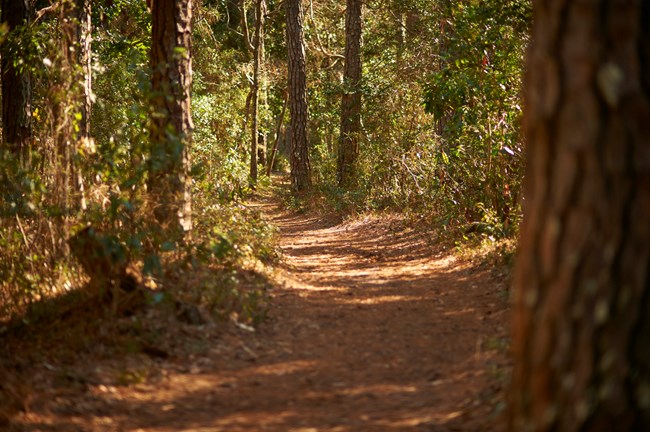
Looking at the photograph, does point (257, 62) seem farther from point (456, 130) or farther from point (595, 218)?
point (595, 218)

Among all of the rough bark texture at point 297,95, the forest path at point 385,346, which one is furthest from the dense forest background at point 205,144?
the forest path at point 385,346

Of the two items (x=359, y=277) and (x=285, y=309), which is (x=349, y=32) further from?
(x=285, y=309)

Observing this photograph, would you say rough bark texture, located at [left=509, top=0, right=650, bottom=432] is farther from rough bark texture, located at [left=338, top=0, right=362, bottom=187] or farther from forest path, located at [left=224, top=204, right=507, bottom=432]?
rough bark texture, located at [left=338, top=0, right=362, bottom=187]

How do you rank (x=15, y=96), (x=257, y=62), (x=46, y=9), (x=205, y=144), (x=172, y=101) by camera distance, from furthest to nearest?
(x=257, y=62)
(x=205, y=144)
(x=15, y=96)
(x=46, y=9)
(x=172, y=101)

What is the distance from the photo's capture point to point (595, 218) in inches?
109

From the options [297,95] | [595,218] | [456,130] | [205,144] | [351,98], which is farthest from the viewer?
[297,95]

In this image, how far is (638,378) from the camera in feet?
9.12

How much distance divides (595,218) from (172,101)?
6286 mm

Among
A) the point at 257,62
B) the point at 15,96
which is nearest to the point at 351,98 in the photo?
the point at 257,62

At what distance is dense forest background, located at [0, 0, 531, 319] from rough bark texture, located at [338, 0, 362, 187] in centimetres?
21

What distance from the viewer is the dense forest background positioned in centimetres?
754

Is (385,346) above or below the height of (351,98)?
below

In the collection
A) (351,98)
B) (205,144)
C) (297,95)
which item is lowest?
(205,144)

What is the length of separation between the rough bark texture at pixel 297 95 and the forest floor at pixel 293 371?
44.7 ft
